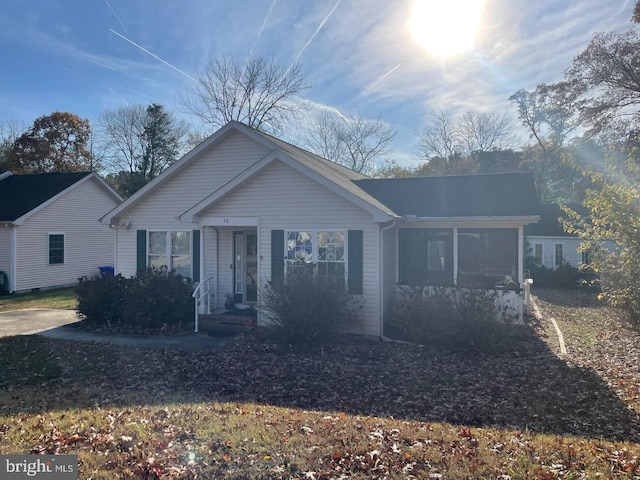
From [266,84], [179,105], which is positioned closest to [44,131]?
[179,105]

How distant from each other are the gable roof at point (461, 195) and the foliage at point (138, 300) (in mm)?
6589

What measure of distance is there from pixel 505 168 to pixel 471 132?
493 centimetres

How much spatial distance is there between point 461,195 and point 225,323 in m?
8.09

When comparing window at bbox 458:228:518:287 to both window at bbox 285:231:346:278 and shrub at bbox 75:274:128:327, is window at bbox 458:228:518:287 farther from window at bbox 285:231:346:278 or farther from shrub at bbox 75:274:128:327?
shrub at bbox 75:274:128:327

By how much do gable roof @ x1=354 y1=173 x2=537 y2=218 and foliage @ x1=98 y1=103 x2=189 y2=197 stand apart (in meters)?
29.3

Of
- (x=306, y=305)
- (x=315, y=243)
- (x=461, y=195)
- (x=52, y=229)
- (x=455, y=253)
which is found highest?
(x=461, y=195)

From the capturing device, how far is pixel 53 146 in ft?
121

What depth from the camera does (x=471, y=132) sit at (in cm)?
3997

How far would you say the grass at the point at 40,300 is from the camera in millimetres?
14617

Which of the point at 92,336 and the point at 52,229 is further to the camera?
the point at 52,229

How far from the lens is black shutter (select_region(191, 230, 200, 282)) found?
12273 mm

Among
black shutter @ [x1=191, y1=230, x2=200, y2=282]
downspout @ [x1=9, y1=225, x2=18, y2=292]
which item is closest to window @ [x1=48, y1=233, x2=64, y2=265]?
downspout @ [x1=9, y1=225, x2=18, y2=292]
